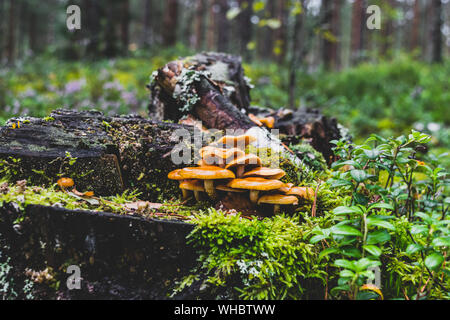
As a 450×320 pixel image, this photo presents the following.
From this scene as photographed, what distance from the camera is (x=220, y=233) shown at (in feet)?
7.22

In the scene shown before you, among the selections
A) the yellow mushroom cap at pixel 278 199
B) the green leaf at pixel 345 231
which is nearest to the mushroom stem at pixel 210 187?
the yellow mushroom cap at pixel 278 199

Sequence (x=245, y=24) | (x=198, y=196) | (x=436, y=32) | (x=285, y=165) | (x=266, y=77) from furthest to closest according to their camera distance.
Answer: (x=436, y=32), (x=266, y=77), (x=245, y=24), (x=285, y=165), (x=198, y=196)

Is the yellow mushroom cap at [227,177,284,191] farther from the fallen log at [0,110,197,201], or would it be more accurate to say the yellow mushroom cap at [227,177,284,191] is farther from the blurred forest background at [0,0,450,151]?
the blurred forest background at [0,0,450,151]

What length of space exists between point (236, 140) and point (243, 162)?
0.42 metres

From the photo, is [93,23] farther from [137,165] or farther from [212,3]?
[212,3]

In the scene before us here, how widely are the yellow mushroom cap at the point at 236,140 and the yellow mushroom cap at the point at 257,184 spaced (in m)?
0.54

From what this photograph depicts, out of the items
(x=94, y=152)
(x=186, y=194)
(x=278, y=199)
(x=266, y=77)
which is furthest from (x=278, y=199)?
(x=266, y=77)

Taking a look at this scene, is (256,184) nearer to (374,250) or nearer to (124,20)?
(374,250)

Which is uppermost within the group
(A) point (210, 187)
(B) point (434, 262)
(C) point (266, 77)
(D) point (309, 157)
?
(C) point (266, 77)

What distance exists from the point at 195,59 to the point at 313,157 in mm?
2108

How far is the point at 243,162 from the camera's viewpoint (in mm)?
2434

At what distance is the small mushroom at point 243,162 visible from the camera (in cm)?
242

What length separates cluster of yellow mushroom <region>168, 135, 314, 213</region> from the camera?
2.31m
